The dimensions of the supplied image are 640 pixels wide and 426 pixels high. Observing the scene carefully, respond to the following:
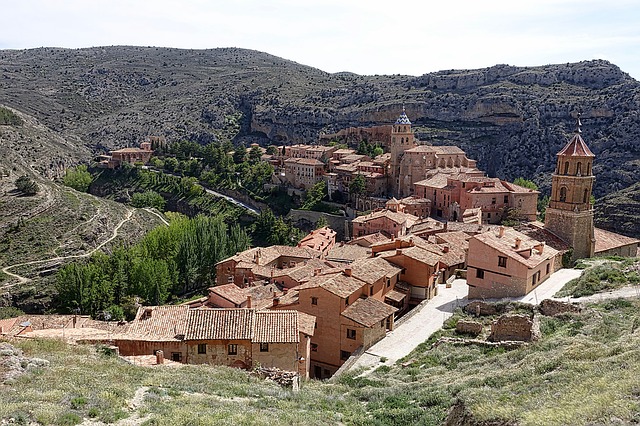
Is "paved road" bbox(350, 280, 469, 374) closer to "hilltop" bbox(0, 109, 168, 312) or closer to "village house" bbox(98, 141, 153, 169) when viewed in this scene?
"hilltop" bbox(0, 109, 168, 312)

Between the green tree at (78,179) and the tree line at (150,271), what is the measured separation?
39.3 meters

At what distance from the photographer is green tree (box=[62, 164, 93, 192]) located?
81.3m

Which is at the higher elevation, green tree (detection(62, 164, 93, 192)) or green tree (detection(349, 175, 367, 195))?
green tree (detection(349, 175, 367, 195))

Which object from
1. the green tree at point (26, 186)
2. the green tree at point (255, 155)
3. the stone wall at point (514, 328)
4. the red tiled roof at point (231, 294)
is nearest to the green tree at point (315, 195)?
the green tree at point (255, 155)

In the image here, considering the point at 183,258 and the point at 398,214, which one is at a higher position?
the point at 398,214

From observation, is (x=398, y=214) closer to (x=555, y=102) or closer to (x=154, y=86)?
(x=555, y=102)

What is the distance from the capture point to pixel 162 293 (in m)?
38.3

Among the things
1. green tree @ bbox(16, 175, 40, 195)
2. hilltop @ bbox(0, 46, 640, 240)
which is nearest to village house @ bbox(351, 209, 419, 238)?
hilltop @ bbox(0, 46, 640, 240)

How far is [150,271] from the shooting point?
3794 centimetres

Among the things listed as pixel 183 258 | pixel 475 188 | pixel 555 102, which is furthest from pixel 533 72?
pixel 183 258

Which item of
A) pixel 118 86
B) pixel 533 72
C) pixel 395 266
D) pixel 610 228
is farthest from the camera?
pixel 118 86

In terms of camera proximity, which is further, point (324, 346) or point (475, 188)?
point (475, 188)

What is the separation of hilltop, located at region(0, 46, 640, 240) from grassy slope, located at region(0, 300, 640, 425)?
4805 centimetres

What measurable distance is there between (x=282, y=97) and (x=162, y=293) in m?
89.7
